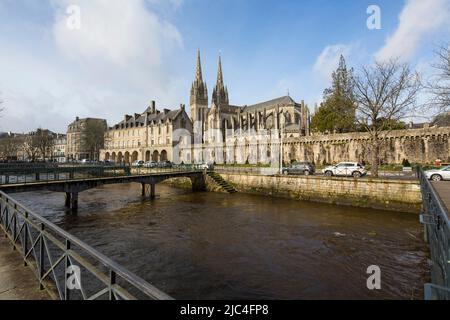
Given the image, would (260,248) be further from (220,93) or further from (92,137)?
(220,93)

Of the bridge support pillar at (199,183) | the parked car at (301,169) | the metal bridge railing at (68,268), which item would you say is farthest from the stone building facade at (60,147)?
the metal bridge railing at (68,268)

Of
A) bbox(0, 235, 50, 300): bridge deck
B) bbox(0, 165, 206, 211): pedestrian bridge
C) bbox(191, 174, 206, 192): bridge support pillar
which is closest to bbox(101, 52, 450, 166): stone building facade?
bbox(191, 174, 206, 192): bridge support pillar

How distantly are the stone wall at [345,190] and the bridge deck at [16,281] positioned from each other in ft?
76.3

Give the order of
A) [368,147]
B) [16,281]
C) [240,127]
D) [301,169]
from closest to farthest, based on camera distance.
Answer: [16,281], [301,169], [368,147], [240,127]

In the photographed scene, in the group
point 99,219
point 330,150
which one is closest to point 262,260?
point 99,219

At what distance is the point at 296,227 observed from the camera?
1577 centimetres

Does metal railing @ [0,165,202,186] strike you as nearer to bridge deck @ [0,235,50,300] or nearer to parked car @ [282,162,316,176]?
parked car @ [282,162,316,176]

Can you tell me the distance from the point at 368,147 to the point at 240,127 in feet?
120

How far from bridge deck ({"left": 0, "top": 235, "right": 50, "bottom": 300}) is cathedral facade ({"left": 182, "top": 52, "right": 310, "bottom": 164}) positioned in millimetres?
46048

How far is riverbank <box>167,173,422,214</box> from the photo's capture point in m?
20.2

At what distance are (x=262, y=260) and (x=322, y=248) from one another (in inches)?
131

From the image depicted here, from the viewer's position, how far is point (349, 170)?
26.7 m

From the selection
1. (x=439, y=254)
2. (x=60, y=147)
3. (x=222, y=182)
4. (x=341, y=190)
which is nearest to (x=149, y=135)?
(x=222, y=182)

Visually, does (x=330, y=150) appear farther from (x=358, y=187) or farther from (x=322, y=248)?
(x=322, y=248)
